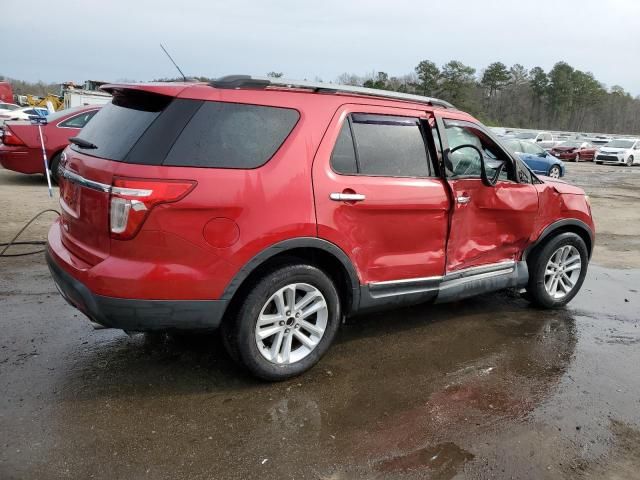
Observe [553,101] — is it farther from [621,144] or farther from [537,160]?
[537,160]

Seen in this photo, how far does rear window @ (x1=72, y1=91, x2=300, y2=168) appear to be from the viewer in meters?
3.03

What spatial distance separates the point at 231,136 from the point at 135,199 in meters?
0.67

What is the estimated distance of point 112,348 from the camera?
3.90 m

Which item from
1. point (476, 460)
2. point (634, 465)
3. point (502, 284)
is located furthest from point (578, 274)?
point (476, 460)

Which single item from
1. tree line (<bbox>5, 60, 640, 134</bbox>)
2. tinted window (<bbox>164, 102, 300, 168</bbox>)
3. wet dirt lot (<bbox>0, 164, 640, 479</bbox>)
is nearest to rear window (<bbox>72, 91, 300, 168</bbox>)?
tinted window (<bbox>164, 102, 300, 168</bbox>)

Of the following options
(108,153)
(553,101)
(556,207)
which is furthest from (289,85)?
(553,101)

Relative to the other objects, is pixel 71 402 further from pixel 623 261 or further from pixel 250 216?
pixel 623 261

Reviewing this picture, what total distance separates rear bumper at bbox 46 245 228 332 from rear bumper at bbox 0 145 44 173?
780cm

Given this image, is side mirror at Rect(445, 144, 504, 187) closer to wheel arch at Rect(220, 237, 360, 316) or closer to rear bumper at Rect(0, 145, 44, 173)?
wheel arch at Rect(220, 237, 360, 316)

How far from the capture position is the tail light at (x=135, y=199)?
2902mm

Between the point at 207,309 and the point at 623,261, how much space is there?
21.7ft

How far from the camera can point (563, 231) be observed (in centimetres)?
518

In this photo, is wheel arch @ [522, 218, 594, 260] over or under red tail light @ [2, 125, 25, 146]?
under

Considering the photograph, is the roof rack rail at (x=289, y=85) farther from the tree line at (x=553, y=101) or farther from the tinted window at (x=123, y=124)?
the tree line at (x=553, y=101)
